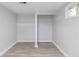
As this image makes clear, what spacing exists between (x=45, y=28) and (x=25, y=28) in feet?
4.39

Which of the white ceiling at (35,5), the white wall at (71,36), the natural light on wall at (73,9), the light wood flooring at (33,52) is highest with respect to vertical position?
the white ceiling at (35,5)

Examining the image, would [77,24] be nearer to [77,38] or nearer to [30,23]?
[77,38]

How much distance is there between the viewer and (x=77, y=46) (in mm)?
2664

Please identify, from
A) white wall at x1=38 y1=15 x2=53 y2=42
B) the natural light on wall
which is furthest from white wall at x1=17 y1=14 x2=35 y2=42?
the natural light on wall

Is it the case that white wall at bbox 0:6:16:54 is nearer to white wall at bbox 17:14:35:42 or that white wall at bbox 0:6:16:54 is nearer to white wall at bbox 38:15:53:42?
white wall at bbox 17:14:35:42

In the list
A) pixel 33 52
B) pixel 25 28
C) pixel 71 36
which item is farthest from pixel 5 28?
pixel 25 28

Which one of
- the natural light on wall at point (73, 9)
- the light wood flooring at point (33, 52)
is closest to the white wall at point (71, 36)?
the natural light on wall at point (73, 9)

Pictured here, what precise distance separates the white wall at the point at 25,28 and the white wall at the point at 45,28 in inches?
18.7

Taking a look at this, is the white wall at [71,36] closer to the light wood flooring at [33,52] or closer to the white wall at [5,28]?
the light wood flooring at [33,52]

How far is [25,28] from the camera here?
7.22 m

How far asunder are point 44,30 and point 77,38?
182 inches

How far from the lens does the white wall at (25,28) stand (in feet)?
23.5

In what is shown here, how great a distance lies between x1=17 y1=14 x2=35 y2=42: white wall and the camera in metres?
7.16

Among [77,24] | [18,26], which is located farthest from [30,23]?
[77,24]
